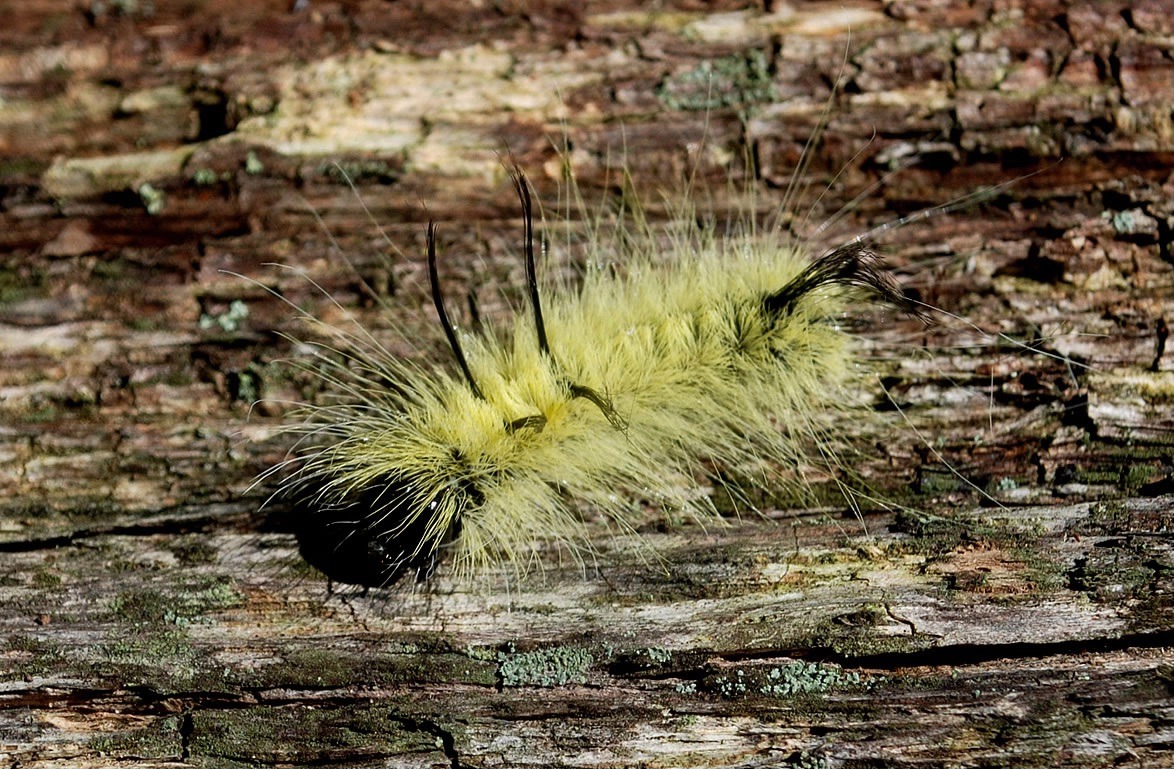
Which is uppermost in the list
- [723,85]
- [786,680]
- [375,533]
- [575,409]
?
[723,85]

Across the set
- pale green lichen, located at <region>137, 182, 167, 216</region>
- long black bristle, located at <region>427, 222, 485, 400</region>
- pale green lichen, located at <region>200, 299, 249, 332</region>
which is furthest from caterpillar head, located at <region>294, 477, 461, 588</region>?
pale green lichen, located at <region>137, 182, 167, 216</region>

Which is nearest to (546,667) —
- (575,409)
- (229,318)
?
(575,409)

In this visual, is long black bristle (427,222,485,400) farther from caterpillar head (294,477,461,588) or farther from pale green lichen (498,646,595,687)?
pale green lichen (498,646,595,687)

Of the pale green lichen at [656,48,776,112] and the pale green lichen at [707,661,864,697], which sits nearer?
the pale green lichen at [707,661,864,697]

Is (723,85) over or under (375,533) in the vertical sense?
over

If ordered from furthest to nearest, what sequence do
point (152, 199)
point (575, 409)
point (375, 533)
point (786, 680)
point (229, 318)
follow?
point (152, 199)
point (229, 318)
point (575, 409)
point (375, 533)
point (786, 680)

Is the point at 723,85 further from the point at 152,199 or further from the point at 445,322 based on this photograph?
the point at 152,199
